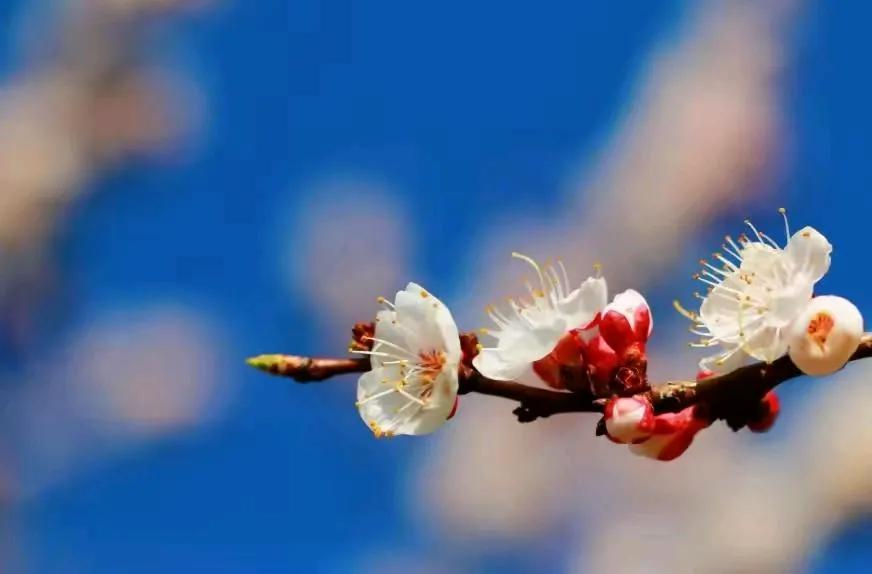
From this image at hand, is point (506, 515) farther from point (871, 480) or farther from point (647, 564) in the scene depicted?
point (871, 480)

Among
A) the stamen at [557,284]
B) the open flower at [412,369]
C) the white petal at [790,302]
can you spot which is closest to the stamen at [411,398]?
the open flower at [412,369]

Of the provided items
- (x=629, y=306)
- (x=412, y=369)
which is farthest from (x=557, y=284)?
(x=412, y=369)

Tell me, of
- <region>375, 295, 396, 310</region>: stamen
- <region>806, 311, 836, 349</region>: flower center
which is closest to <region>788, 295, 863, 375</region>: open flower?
<region>806, 311, 836, 349</region>: flower center

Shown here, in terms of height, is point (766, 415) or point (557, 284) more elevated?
point (557, 284)

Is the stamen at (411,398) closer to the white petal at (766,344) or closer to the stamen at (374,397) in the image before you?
the stamen at (374,397)

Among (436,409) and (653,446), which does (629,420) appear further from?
(436,409)

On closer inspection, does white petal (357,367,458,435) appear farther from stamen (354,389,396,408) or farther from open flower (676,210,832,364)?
open flower (676,210,832,364)

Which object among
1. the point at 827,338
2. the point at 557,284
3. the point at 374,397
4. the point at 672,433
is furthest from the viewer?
the point at 557,284
